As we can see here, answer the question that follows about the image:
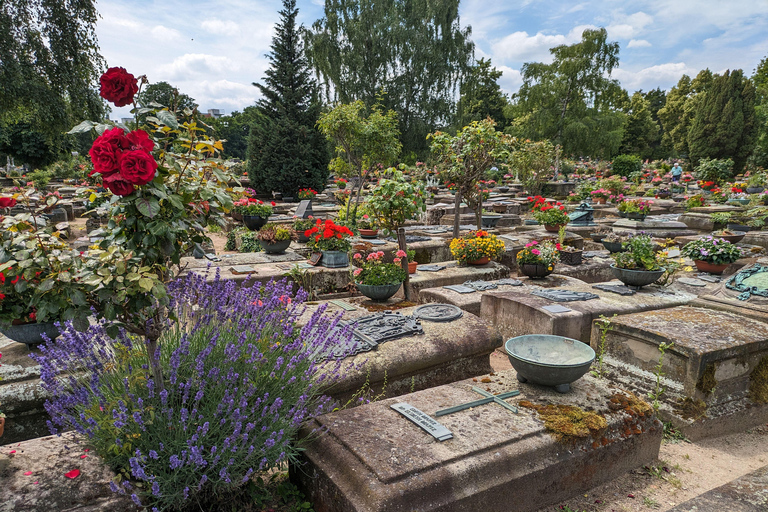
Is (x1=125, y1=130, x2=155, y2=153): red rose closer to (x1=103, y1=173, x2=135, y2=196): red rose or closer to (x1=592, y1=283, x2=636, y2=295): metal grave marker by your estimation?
(x1=103, y1=173, x2=135, y2=196): red rose

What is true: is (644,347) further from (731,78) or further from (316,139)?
(731,78)

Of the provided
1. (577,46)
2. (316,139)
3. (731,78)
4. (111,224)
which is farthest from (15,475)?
(731,78)

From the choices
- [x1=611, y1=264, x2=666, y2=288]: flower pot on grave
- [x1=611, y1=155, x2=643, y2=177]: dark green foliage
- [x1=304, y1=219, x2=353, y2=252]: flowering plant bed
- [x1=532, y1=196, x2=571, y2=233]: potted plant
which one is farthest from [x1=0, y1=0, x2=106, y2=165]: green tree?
[x1=611, y1=155, x2=643, y2=177]: dark green foliage

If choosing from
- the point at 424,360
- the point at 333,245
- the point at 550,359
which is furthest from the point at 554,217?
the point at 550,359

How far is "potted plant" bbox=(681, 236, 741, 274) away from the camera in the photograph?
646 centimetres

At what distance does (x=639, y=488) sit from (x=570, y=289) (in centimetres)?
329

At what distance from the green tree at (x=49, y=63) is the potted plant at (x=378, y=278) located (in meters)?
10.0

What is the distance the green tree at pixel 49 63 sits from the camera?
33.2 feet

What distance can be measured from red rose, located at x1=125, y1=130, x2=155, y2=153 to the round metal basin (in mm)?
2628

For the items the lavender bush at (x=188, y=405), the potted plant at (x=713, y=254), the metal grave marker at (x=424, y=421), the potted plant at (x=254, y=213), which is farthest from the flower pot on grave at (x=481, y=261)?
the potted plant at (x=254, y=213)

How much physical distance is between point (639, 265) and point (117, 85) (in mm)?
6172

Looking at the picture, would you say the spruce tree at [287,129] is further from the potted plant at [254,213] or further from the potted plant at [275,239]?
the potted plant at [275,239]

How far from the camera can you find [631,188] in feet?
75.9

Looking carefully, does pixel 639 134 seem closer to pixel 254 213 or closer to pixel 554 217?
pixel 554 217
